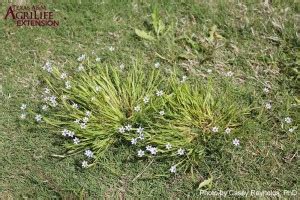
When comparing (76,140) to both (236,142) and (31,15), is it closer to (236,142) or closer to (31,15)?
(236,142)

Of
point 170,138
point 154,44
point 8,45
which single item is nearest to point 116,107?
point 170,138

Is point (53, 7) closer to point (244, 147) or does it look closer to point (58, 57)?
point (58, 57)

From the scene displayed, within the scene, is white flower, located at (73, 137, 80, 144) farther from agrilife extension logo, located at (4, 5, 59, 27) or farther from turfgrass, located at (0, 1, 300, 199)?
agrilife extension logo, located at (4, 5, 59, 27)

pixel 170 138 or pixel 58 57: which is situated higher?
pixel 58 57

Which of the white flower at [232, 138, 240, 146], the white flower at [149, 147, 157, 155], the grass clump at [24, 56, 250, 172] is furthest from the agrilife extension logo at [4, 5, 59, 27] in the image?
the white flower at [232, 138, 240, 146]

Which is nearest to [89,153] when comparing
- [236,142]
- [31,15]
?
[236,142]
